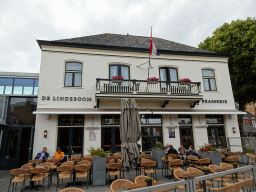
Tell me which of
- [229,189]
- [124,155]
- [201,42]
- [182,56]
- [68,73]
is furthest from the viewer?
[201,42]

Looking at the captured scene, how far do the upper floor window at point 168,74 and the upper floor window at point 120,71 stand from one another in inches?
103

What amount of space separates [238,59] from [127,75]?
10324 mm

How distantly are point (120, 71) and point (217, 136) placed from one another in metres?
8.50

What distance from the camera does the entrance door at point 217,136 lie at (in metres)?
12.1

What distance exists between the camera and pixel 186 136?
11.9m

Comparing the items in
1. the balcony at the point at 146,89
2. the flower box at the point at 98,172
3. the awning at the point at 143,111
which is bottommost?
the flower box at the point at 98,172

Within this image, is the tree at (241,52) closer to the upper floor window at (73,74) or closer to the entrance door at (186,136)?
the entrance door at (186,136)

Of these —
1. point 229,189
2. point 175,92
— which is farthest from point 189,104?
point 229,189

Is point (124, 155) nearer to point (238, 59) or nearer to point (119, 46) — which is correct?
point (119, 46)

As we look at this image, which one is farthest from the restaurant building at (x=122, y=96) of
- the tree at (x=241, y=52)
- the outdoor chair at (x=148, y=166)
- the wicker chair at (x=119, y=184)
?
the wicker chair at (x=119, y=184)

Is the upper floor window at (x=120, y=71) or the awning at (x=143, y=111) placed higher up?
the upper floor window at (x=120, y=71)

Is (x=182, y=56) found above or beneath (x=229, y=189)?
above

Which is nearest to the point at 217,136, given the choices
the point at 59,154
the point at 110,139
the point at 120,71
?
the point at 110,139

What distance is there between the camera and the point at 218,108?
41.1 feet
